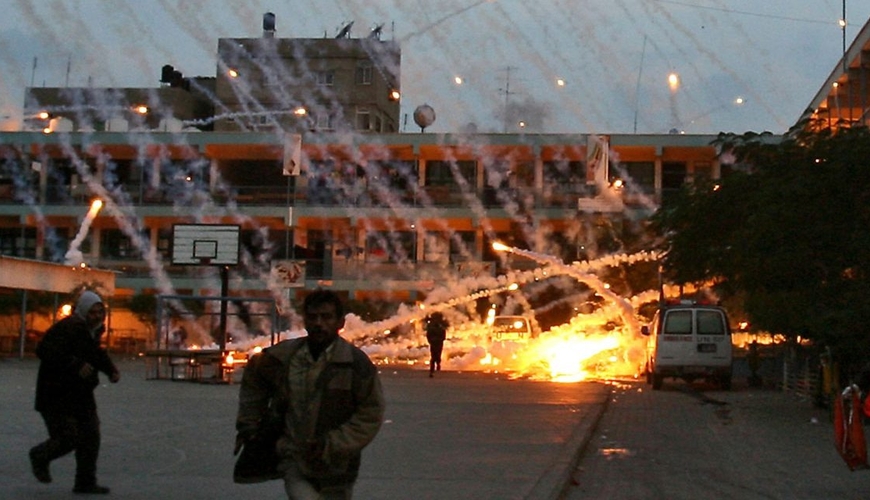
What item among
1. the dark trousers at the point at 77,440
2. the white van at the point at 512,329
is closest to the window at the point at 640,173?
the white van at the point at 512,329

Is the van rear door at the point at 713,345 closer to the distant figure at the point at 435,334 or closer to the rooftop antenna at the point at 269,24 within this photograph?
the distant figure at the point at 435,334

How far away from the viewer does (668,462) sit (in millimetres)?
13875

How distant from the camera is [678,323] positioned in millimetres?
29188

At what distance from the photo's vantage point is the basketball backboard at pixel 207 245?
107 ft

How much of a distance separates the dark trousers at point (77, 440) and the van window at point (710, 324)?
69.2 ft

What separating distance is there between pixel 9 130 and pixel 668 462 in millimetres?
48662

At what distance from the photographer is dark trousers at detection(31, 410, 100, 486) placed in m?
9.82

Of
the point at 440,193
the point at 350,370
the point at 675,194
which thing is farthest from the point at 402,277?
the point at 350,370

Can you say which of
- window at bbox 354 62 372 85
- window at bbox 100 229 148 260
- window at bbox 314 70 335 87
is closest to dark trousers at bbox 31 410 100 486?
window at bbox 100 229 148 260

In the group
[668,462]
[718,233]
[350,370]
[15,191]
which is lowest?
[668,462]

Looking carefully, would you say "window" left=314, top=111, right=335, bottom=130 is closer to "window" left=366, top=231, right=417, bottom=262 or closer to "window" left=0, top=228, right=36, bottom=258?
"window" left=366, top=231, right=417, bottom=262

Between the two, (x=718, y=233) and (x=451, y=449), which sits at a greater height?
(x=718, y=233)

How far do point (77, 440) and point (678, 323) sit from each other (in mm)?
21214

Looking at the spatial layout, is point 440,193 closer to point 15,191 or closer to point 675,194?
point 15,191
